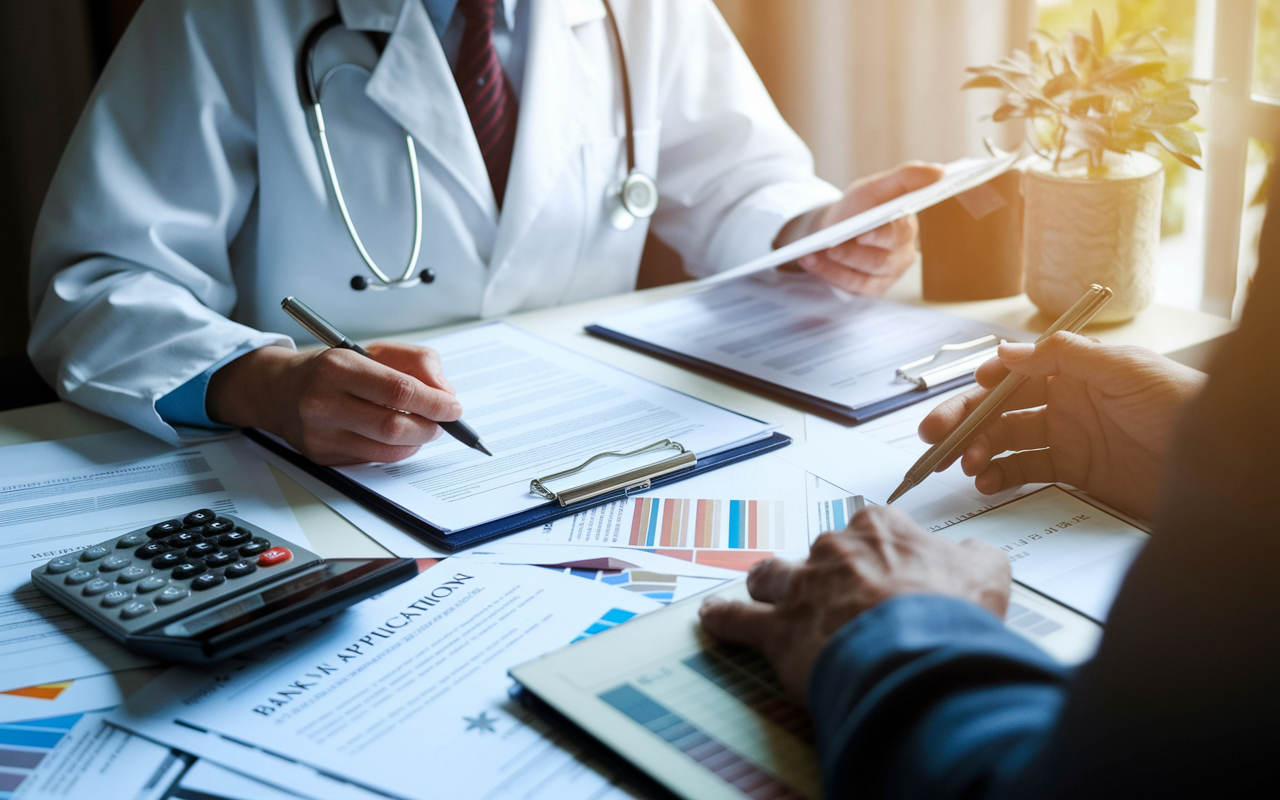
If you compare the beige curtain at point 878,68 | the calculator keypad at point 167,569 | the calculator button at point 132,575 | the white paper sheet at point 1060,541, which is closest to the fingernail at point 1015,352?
the white paper sheet at point 1060,541

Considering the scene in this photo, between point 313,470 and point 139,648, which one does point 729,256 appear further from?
point 139,648

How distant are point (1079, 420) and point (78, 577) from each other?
710mm

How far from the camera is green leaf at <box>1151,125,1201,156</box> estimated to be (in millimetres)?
980

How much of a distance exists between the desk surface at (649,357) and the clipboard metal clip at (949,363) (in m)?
0.11

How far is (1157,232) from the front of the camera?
1.07 metres

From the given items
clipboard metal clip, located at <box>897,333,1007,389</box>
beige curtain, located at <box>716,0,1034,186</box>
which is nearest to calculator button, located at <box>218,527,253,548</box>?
clipboard metal clip, located at <box>897,333,1007,389</box>

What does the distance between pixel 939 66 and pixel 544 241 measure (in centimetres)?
88

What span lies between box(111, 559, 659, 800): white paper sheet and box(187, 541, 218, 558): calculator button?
0.09 meters

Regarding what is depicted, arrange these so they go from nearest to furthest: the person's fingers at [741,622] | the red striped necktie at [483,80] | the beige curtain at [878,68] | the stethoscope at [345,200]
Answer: the person's fingers at [741,622] < the stethoscope at [345,200] < the red striped necktie at [483,80] < the beige curtain at [878,68]

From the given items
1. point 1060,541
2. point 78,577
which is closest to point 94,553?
point 78,577

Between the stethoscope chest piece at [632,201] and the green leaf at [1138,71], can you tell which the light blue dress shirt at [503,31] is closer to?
the stethoscope chest piece at [632,201]

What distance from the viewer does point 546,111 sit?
127cm

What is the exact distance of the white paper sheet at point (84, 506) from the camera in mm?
582

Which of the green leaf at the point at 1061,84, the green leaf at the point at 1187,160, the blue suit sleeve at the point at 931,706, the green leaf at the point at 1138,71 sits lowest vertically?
the blue suit sleeve at the point at 931,706
